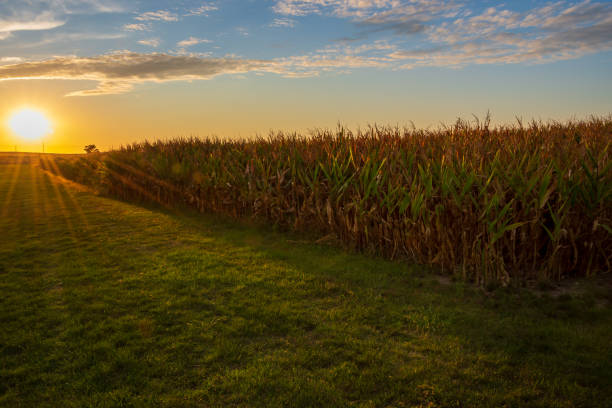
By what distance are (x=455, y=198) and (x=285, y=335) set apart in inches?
131

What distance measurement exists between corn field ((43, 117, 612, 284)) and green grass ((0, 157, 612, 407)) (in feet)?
1.89

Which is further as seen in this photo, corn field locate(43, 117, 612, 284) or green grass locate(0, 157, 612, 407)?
corn field locate(43, 117, 612, 284)

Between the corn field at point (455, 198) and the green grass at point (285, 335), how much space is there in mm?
576

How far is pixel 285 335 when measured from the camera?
521cm

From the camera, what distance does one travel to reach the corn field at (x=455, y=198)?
627cm

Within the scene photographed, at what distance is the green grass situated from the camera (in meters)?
4.04

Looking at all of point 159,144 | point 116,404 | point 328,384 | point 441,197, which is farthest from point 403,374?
point 159,144

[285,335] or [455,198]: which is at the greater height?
[455,198]

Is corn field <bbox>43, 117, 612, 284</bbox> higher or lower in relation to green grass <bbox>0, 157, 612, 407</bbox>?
higher

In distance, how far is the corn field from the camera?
6273 millimetres

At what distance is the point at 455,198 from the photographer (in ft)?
21.1

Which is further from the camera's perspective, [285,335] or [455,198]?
[455,198]

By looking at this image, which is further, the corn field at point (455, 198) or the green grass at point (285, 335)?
the corn field at point (455, 198)

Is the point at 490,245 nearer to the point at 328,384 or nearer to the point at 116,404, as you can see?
the point at 328,384
